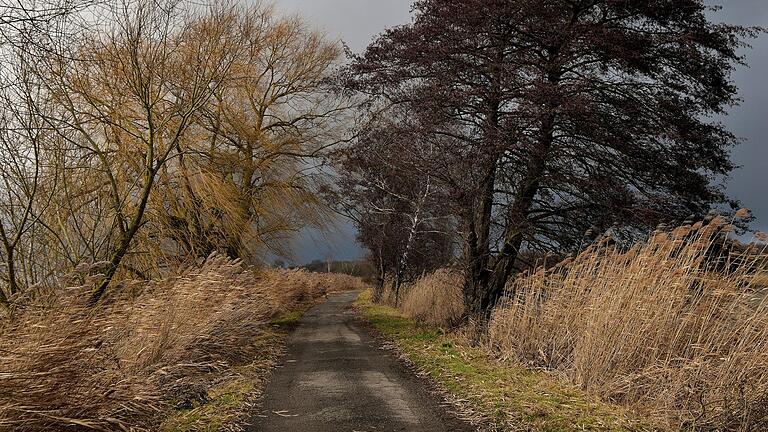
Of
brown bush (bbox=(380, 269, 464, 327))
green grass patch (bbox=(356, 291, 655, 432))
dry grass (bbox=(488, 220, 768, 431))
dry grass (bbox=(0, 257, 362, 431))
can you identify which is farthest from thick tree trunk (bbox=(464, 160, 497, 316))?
dry grass (bbox=(0, 257, 362, 431))

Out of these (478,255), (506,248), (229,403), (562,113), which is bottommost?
(229,403)

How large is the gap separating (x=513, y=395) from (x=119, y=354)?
4248 millimetres

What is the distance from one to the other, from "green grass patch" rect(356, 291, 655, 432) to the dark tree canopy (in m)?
2.84

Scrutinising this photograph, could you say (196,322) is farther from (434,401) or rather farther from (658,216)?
(658,216)

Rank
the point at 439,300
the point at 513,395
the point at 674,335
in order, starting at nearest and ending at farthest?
the point at 674,335, the point at 513,395, the point at 439,300

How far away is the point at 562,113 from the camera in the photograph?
1090 centimetres

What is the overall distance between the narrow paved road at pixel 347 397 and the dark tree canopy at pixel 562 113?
3.48 metres

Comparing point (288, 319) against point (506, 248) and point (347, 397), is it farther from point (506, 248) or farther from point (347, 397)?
point (347, 397)

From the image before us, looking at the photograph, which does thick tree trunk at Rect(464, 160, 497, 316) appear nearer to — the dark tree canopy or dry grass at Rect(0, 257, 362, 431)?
the dark tree canopy

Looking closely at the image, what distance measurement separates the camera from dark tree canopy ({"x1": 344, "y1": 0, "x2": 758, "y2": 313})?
439 inches

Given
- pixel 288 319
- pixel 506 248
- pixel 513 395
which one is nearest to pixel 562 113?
pixel 506 248

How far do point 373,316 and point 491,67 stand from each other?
10.9 m

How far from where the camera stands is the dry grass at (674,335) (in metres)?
5.73

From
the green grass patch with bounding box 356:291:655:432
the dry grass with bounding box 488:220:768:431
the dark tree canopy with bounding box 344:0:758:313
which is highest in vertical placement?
the dark tree canopy with bounding box 344:0:758:313
